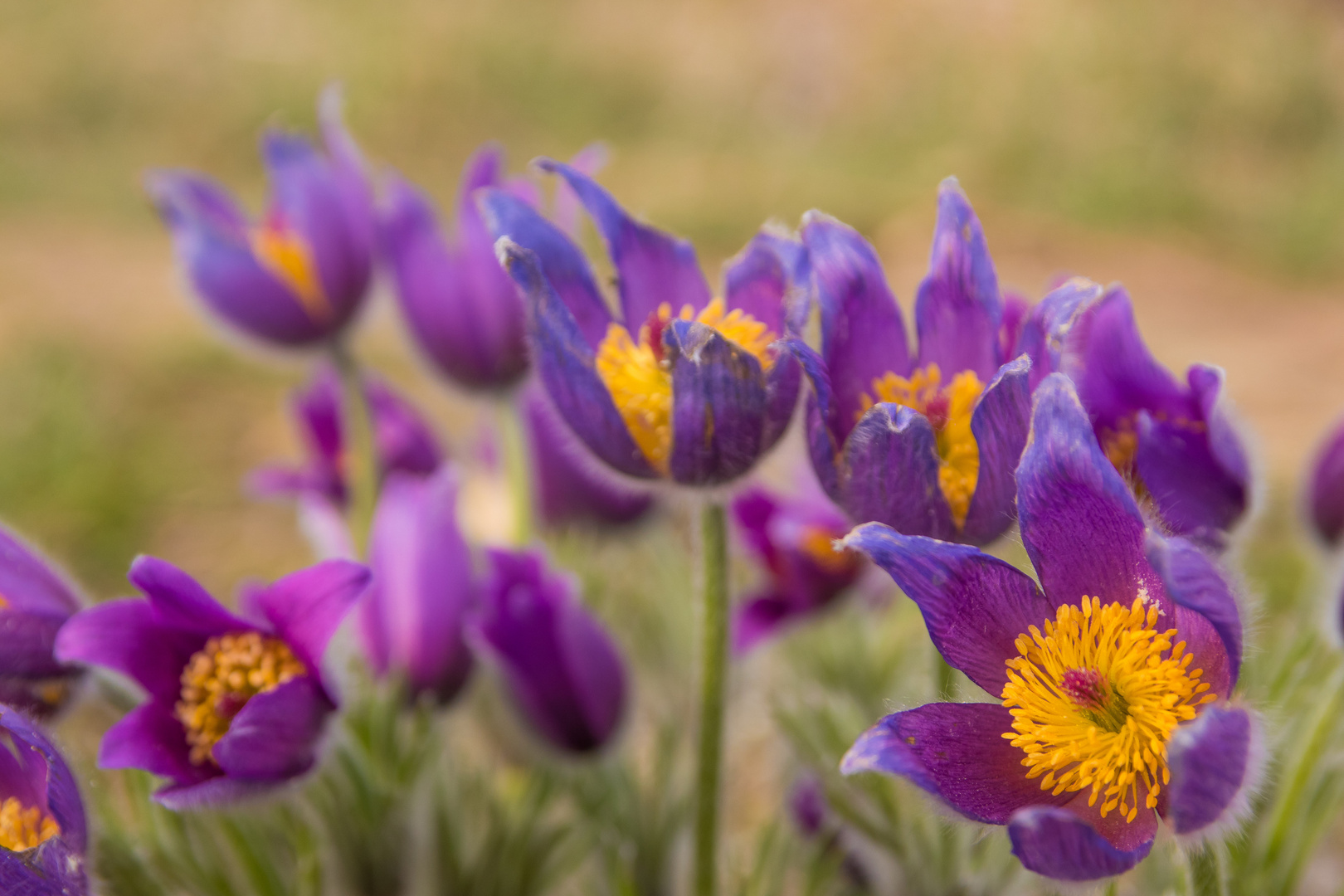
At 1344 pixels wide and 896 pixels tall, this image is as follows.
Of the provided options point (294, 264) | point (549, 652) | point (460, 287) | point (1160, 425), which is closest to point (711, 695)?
point (549, 652)

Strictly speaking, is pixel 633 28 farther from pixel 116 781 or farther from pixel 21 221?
pixel 116 781

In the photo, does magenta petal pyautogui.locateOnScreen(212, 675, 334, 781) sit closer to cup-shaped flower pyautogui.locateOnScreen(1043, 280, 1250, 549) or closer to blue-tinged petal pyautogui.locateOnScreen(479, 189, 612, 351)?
blue-tinged petal pyautogui.locateOnScreen(479, 189, 612, 351)

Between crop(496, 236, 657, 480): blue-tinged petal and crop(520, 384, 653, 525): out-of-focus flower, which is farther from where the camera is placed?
crop(520, 384, 653, 525): out-of-focus flower

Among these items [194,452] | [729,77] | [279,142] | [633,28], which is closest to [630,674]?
[279,142]

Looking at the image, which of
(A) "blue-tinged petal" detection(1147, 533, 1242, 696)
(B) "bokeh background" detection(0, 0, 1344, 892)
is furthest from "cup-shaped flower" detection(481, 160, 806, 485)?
(B) "bokeh background" detection(0, 0, 1344, 892)

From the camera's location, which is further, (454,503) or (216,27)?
(216,27)

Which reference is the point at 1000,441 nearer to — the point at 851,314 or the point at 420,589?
the point at 851,314
